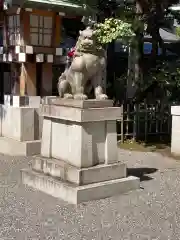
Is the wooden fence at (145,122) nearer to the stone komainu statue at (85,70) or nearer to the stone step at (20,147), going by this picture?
the stone step at (20,147)

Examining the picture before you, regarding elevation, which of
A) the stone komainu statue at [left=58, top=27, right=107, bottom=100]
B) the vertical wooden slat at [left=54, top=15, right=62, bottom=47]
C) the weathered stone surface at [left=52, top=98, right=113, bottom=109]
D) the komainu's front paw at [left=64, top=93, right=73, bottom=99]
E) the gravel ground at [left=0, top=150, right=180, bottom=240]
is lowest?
the gravel ground at [left=0, top=150, right=180, bottom=240]

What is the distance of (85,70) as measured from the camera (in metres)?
5.76

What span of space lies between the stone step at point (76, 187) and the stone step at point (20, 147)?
2.17m

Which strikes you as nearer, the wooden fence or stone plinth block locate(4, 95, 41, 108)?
stone plinth block locate(4, 95, 41, 108)

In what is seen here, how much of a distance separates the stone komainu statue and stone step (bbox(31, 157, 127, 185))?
100 cm

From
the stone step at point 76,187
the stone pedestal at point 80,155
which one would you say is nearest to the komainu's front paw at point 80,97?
the stone pedestal at point 80,155

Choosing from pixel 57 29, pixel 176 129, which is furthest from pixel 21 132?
pixel 176 129

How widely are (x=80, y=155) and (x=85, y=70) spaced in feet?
4.17

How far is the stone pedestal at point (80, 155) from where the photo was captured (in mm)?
5371

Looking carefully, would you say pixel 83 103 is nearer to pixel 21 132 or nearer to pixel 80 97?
pixel 80 97

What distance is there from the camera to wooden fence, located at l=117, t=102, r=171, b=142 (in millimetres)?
10109

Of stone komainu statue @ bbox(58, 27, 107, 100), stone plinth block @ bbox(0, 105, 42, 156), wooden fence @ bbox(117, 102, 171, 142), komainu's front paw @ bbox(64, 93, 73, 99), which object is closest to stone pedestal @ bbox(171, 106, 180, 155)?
wooden fence @ bbox(117, 102, 171, 142)

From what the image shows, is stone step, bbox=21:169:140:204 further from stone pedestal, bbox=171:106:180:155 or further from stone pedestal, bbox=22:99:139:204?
stone pedestal, bbox=171:106:180:155

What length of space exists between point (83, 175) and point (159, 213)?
1139 mm
